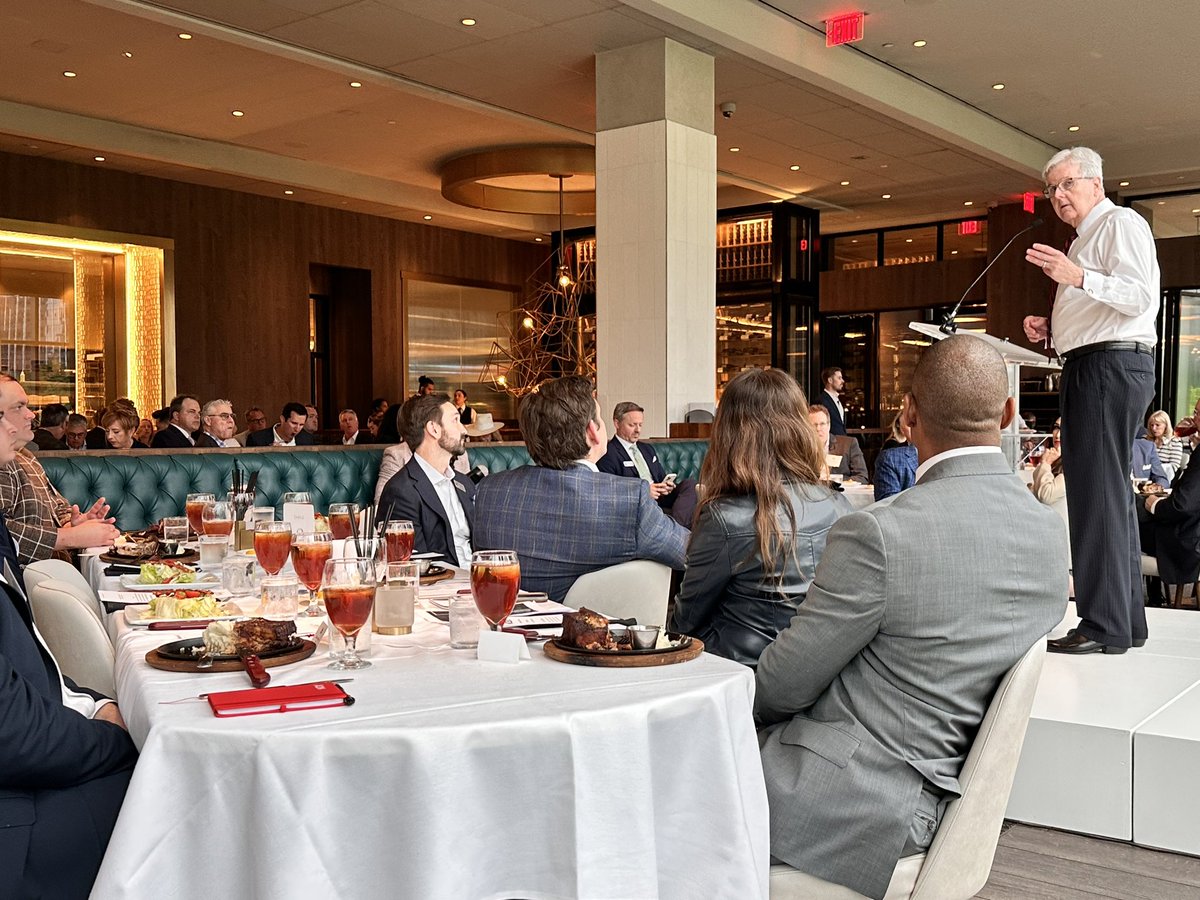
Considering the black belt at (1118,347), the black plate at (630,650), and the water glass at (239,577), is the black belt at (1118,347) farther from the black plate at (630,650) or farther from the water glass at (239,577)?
the water glass at (239,577)

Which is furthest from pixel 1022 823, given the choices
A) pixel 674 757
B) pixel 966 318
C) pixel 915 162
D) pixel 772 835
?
pixel 966 318

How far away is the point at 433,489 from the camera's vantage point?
3.82 m

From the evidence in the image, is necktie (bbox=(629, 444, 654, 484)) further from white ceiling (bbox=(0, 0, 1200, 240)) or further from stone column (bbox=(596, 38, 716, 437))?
white ceiling (bbox=(0, 0, 1200, 240))

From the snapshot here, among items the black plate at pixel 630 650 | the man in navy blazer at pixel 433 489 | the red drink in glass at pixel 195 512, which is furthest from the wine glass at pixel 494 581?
the man in navy blazer at pixel 433 489

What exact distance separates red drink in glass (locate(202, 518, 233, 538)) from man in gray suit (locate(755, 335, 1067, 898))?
1687mm

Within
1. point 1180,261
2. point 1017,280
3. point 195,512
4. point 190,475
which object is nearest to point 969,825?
point 195,512

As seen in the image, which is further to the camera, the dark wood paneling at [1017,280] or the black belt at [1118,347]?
the dark wood paneling at [1017,280]

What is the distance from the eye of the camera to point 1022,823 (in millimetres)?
3010

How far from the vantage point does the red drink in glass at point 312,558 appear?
1985mm

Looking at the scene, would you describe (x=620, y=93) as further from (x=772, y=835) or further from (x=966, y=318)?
(x=966, y=318)

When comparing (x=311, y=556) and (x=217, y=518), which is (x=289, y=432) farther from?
(x=311, y=556)

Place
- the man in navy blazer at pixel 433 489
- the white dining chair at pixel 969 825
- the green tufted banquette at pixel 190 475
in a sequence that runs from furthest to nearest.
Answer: the green tufted banquette at pixel 190 475 → the man in navy blazer at pixel 433 489 → the white dining chair at pixel 969 825

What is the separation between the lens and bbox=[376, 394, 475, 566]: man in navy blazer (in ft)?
12.3

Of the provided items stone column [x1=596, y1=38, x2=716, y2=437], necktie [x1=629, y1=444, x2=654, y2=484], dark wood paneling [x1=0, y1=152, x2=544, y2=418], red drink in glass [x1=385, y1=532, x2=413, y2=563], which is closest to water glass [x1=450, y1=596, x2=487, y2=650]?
red drink in glass [x1=385, y1=532, x2=413, y2=563]
